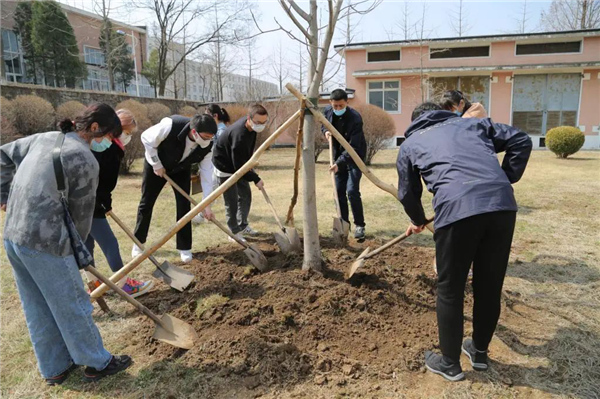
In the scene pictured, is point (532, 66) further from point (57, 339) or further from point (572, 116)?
point (57, 339)

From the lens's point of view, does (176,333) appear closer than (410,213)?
No

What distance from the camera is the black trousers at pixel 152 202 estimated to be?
14.4ft

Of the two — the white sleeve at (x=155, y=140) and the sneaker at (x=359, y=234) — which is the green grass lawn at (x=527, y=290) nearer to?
the sneaker at (x=359, y=234)

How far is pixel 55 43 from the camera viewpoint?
2639 centimetres

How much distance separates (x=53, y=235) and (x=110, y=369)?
0.98m

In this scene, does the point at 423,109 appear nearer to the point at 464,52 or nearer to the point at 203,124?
the point at 203,124

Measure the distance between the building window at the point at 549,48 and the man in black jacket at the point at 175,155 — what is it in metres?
22.2

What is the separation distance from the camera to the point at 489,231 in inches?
88.2

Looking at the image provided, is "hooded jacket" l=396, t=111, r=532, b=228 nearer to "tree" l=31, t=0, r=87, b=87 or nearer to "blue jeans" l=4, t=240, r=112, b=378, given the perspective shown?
"blue jeans" l=4, t=240, r=112, b=378

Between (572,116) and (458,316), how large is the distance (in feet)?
76.8

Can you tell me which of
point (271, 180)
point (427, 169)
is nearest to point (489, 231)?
point (427, 169)

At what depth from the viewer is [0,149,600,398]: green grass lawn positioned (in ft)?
8.14

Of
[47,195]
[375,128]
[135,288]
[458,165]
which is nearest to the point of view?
[47,195]

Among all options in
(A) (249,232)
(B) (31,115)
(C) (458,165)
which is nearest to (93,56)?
(B) (31,115)
